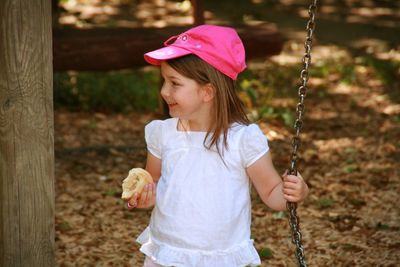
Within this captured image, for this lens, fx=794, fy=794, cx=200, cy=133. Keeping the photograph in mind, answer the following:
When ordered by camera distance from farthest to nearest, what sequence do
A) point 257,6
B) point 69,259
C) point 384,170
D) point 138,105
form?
point 257,6
point 138,105
point 384,170
point 69,259

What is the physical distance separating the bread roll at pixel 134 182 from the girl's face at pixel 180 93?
241 millimetres

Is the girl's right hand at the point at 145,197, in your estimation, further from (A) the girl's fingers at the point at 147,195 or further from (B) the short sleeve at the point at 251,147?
(B) the short sleeve at the point at 251,147

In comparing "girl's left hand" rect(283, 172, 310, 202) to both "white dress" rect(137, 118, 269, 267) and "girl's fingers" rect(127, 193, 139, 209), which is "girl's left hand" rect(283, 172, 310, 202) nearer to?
"white dress" rect(137, 118, 269, 267)

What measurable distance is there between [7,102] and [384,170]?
3.42 metres

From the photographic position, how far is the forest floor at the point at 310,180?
4.29 m

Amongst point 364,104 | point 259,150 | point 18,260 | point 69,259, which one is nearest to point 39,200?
point 18,260

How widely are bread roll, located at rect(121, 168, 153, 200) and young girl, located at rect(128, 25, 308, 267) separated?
1.4 inches

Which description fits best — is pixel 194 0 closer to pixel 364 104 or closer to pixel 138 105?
pixel 138 105

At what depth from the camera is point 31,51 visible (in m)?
2.79

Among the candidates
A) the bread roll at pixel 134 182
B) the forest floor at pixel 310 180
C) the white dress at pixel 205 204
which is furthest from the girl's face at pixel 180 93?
the forest floor at pixel 310 180

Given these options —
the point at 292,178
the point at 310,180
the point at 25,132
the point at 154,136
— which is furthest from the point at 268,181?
the point at 310,180

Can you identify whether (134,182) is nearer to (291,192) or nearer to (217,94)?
(217,94)

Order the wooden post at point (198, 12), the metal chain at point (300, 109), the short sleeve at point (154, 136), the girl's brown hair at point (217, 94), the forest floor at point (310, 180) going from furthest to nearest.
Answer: the wooden post at point (198, 12)
the forest floor at point (310, 180)
the short sleeve at point (154, 136)
the girl's brown hair at point (217, 94)
the metal chain at point (300, 109)

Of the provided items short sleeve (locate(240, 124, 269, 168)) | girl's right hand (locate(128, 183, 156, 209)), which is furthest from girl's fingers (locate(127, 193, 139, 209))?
short sleeve (locate(240, 124, 269, 168))
